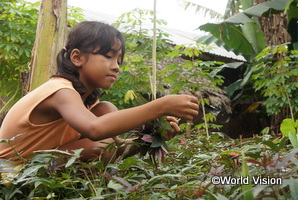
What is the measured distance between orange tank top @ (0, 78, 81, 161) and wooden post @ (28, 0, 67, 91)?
1274mm

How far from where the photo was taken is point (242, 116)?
9391 millimetres

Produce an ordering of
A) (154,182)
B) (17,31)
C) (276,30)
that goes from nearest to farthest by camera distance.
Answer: (154,182)
(17,31)
(276,30)

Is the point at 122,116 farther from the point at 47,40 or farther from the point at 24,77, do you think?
the point at 24,77

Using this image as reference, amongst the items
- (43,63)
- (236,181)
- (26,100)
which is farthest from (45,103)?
(43,63)

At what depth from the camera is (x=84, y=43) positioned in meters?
1.98

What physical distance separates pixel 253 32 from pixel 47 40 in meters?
4.46

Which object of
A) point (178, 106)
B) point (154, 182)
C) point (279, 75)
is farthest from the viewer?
point (279, 75)

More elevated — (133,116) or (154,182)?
(133,116)

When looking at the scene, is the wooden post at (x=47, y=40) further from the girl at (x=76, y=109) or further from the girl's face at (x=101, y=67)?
the girl's face at (x=101, y=67)

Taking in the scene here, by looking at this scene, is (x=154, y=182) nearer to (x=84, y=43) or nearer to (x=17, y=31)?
(x=84, y=43)

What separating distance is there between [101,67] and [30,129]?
0.44 meters

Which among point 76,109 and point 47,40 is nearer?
point 76,109

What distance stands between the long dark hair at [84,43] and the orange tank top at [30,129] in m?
0.11

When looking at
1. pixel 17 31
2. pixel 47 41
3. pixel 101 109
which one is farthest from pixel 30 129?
pixel 17 31
